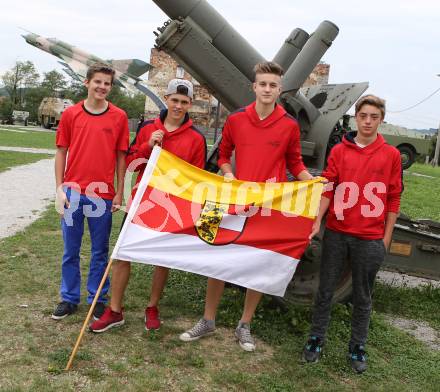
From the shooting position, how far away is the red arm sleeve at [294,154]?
3545mm

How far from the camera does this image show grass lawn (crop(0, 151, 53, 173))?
43.2 feet

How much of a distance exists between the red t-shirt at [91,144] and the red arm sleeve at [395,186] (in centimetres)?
183

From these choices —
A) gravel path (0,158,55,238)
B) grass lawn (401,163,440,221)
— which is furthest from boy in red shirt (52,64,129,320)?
grass lawn (401,163,440,221)

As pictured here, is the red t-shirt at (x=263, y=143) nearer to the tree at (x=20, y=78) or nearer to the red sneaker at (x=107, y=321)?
the red sneaker at (x=107, y=321)

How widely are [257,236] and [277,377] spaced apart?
2.91ft

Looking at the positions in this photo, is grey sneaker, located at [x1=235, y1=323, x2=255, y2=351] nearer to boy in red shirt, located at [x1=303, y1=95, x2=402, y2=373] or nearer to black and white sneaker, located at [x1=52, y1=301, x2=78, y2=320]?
boy in red shirt, located at [x1=303, y1=95, x2=402, y2=373]

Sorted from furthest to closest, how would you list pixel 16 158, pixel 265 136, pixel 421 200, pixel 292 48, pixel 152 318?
pixel 16 158 < pixel 421 200 < pixel 292 48 < pixel 152 318 < pixel 265 136

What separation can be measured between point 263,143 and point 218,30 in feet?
6.13

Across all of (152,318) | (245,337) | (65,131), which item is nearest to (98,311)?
(152,318)

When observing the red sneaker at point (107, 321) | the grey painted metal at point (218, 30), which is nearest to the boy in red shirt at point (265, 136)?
the red sneaker at point (107, 321)

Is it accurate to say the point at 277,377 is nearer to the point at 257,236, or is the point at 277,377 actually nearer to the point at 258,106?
the point at 257,236

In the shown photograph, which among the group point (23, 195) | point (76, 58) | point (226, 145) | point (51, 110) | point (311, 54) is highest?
point (76, 58)

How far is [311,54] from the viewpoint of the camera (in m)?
4.91

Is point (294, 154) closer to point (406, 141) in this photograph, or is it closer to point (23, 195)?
point (23, 195)
